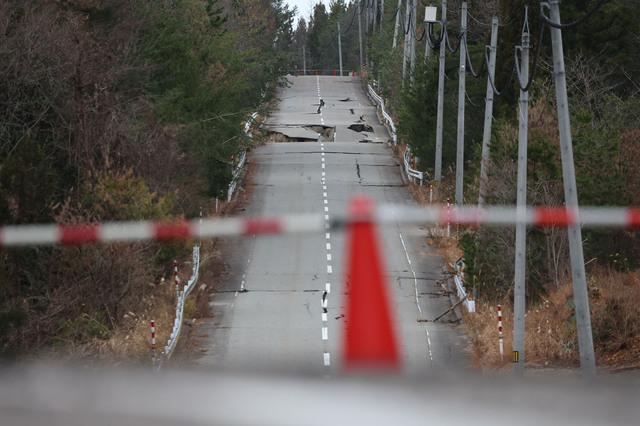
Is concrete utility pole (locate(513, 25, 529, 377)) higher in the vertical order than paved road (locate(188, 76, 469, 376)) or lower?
higher

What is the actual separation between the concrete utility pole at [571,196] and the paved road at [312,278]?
2.82 m

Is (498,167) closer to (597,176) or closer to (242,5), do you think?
(597,176)

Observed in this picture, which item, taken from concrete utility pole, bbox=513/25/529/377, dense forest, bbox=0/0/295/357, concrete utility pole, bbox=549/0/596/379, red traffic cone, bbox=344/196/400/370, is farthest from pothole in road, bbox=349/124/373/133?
red traffic cone, bbox=344/196/400/370

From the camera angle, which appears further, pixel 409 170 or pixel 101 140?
pixel 409 170

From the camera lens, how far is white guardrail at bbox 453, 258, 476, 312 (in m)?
21.5

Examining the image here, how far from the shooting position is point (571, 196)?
1352 cm

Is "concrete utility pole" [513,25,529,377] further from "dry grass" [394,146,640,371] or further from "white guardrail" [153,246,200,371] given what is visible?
"white guardrail" [153,246,200,371]

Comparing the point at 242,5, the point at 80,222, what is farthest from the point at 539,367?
the point at 242,5

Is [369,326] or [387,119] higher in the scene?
[369,326]

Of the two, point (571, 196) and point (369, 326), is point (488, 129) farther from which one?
point (369, 326)

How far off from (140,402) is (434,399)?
1183mm

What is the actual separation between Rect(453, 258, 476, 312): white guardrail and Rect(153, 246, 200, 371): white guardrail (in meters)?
6.93

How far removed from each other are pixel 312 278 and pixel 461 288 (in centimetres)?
441

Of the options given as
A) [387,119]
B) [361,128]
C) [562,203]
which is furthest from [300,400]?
[387,119]
